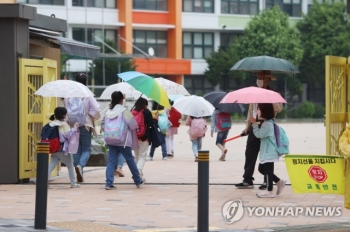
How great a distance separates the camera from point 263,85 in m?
15.0

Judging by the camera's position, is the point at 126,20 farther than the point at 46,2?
Result: Yes

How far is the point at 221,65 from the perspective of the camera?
71.8 meters

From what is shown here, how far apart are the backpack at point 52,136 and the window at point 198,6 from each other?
2384 inches

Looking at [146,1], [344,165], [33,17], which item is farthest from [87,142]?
[146,1]

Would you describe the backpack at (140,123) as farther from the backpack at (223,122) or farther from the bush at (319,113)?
the bush at (319,113)

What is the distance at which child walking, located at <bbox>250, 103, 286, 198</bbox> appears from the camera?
13953 mm

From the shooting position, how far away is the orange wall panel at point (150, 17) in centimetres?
7262

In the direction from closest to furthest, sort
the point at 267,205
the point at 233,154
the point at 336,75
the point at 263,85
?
the point at 267,205 → the point at 336,75 → the point at 263,85 → the point at 233,154

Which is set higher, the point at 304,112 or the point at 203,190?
the point at 203,190

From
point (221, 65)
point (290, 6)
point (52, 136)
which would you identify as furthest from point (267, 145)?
point (290, 6)

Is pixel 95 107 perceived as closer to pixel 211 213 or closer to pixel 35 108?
pixel 35 108

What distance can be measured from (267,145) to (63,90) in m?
3.34

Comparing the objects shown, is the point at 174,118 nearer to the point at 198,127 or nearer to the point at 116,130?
the point at 198,127

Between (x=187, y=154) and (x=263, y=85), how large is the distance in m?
12.2
